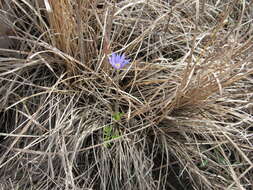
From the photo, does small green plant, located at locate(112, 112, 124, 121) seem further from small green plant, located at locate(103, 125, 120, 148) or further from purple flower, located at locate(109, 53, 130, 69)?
purple flower, located at locate(109, 53, 130, 69)

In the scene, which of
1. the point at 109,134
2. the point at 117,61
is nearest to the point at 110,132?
the point at 109,134

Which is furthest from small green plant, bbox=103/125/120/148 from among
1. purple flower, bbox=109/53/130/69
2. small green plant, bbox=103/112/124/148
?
purple flower, bbox=109/53/130/69

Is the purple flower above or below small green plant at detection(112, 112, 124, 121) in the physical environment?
above

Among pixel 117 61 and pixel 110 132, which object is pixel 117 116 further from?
pixel 117 61

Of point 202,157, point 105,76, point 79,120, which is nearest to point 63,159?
point 79,120

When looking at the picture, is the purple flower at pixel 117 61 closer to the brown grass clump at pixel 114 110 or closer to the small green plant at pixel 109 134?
the brown grass clump at pixel 114 110

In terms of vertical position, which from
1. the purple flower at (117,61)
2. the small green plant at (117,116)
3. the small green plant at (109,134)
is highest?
the purple flower at (117,61)

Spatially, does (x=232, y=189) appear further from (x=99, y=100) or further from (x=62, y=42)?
(x=62, y=42)

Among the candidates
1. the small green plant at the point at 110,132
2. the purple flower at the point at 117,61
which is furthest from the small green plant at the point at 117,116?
the purple flower at the point at 117,61
